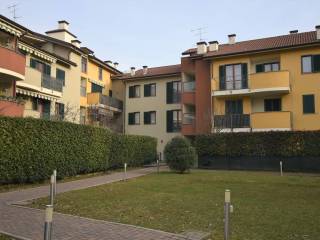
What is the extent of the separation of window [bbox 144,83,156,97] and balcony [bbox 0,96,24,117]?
21.3 m

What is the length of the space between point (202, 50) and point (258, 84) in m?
7.64

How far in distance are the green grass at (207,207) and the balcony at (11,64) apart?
1095cm

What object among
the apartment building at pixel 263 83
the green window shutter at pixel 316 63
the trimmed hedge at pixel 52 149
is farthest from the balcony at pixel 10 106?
the green window shutter at pixel 316 63

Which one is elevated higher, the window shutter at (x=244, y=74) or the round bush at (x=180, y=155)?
the window shutter at (x=244, y=74)

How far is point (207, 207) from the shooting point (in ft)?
39.9

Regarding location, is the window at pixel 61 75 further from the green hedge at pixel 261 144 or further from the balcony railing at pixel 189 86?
the green hedge at pixel 261 144

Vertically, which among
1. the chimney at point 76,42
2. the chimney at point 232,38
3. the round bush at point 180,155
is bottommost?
the round bush at point 180,155

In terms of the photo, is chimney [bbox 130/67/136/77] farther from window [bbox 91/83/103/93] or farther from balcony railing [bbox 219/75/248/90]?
balcony railing [bbox 219/75/248/90]

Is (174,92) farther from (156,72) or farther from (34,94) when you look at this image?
(34,94)

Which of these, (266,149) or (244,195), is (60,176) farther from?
(266,149)

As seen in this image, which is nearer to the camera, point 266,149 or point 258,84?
point 266,149

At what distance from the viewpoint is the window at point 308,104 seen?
103ft

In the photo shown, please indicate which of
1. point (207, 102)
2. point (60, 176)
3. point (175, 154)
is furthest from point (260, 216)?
point (207, 102)

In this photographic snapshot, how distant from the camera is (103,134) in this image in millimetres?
26172
